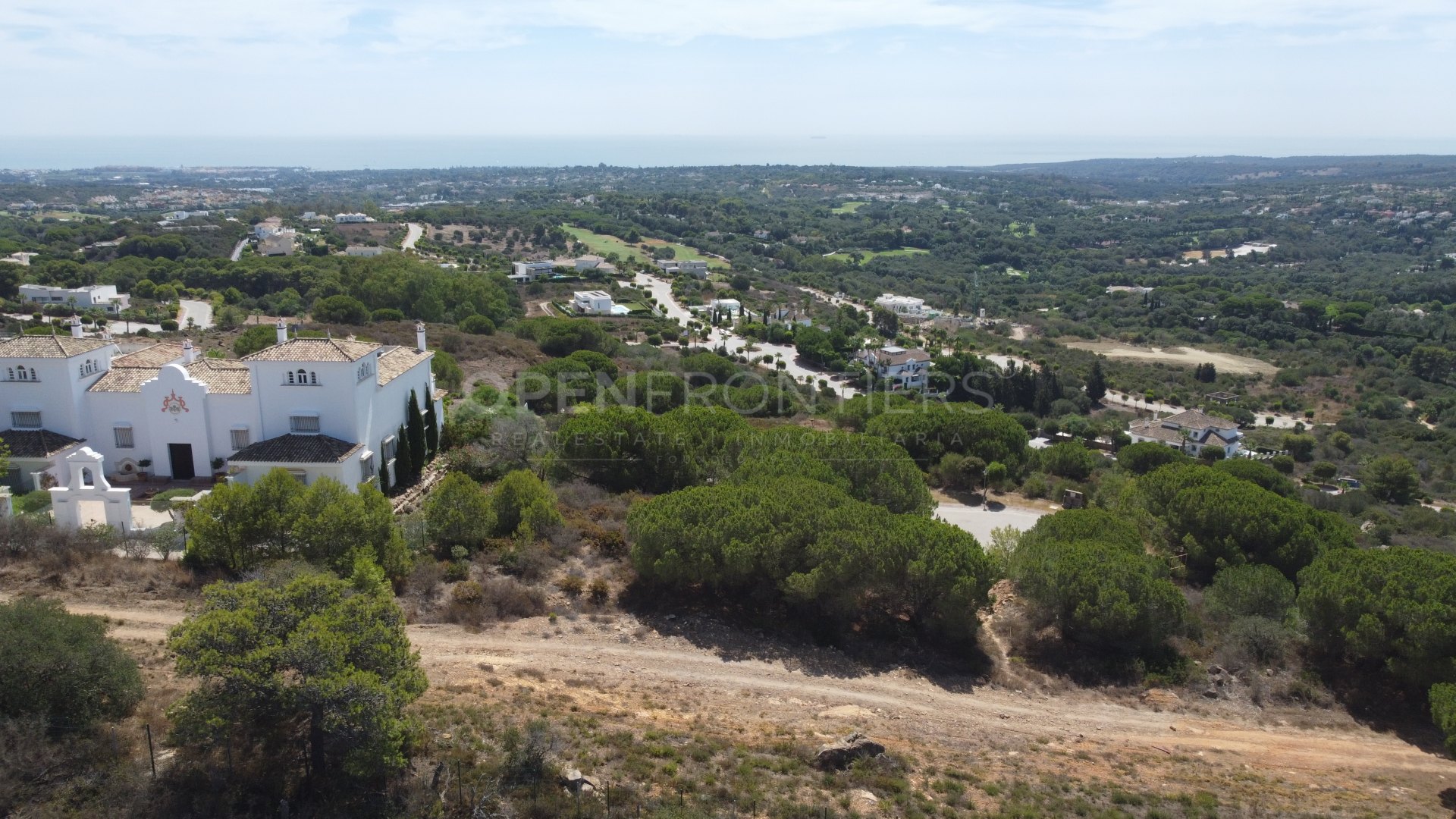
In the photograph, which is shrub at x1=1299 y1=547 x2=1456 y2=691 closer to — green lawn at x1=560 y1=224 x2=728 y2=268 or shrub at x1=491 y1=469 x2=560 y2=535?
shrub at x1=491 y1=469 x2=560 y2=535

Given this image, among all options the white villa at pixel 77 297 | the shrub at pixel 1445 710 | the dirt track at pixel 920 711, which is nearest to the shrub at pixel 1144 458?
the dirt track at pixel 920 711

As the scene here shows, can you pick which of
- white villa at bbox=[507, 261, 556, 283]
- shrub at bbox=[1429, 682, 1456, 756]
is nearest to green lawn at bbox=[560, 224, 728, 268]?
white villa at bbox=[507, 261, 556, 283]

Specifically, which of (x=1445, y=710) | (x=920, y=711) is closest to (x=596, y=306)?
(x=920, y=711)

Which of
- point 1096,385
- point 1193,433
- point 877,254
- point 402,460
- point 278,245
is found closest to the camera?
point 402,460

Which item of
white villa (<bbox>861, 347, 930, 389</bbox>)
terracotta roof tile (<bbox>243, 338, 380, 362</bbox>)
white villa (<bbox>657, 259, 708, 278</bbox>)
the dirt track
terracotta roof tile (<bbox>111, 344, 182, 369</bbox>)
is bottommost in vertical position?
white villa (<bbox>861, 347, 930, 389</bbox>)

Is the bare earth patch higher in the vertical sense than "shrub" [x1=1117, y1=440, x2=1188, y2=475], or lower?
lower

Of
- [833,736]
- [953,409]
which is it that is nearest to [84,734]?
[833,736]

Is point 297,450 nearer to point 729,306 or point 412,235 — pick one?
point 729,306
